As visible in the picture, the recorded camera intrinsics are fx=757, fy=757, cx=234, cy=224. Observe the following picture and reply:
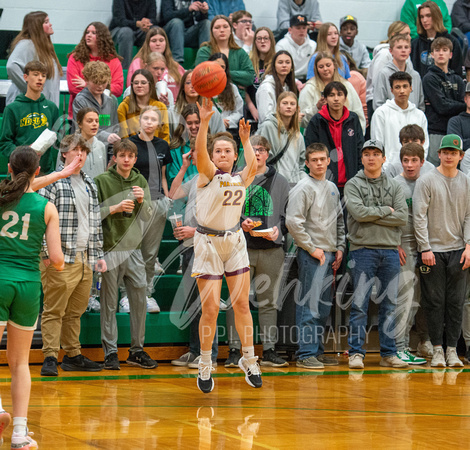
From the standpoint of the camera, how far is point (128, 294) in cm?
745

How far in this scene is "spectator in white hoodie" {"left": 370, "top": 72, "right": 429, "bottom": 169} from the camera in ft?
29.6

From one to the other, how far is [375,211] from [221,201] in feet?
6.76

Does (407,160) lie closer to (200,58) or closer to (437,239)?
(437,239)

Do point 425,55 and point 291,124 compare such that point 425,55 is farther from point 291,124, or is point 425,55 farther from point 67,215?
point 67,215

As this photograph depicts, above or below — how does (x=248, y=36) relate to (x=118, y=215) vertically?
above

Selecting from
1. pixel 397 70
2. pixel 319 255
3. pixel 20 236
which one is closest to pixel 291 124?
pixel 319 255

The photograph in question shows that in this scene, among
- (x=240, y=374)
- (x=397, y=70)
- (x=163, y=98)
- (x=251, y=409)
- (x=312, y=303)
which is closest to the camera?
(x=251, y=409)

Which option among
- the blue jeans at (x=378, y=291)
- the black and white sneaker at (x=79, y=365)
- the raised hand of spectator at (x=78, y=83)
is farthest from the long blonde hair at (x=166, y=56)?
the black and white sneaker at (x=79, y=365)

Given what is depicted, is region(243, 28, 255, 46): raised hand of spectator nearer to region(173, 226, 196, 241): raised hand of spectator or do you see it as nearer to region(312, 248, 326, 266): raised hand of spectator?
region(173, 226, 196, 241): raised hand of spectator

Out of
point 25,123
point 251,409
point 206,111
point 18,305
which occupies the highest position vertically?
point 25,123

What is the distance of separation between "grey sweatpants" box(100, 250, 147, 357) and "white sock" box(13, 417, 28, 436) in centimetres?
280

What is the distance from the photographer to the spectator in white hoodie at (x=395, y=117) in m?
9.02

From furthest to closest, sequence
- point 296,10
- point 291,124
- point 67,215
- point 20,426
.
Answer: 1. point 296,10
2. point 291,124
3. point 67,215
4. point 20,426

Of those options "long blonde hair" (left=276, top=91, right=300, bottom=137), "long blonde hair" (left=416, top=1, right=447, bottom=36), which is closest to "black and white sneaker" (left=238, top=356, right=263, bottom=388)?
"long blonde hair" (left=276, top=91, right=300, bottom=137)
